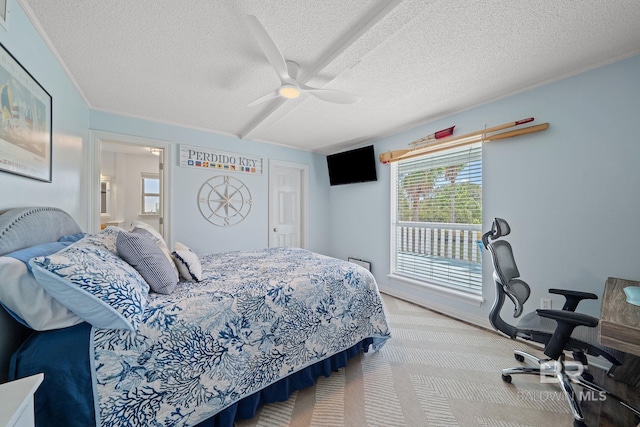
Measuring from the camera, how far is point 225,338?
1.23m

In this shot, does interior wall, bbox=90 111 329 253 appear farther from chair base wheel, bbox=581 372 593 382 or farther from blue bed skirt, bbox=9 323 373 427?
chair base wheel, bbox=581 372 593 382

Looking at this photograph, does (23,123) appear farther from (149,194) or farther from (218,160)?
(149,194)

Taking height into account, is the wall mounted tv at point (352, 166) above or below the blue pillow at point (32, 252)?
above

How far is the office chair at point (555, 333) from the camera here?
4.31ft

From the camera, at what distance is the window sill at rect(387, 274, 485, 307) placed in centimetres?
252

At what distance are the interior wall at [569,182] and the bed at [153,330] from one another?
179 cm

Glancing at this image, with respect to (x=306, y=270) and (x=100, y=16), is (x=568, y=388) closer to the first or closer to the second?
(x=306, y=270)

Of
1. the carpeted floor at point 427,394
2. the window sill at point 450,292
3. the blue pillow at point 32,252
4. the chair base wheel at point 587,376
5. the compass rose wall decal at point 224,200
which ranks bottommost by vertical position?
the carpeted floor at point 427,394

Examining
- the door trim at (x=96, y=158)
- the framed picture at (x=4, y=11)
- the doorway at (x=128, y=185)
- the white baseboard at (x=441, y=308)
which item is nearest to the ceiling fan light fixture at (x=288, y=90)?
the framed picture at (x=4, y=11)

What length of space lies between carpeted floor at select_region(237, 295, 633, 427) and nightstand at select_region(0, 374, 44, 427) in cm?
104

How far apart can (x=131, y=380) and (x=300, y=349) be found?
0.87 meters

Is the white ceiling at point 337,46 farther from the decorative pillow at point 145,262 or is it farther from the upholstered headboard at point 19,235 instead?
the decorative pillow at point 145,262

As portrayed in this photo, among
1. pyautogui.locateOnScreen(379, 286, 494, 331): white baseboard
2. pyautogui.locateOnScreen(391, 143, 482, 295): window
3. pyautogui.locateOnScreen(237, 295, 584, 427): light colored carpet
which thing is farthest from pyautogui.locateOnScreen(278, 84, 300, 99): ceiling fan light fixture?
pyautogui.locateOnScreen(379, 286, 494, 331): white baseboard

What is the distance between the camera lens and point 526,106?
2203 millimetres
